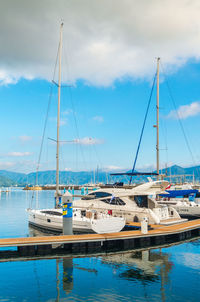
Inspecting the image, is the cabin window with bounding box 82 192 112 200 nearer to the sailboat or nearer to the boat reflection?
the sailboat

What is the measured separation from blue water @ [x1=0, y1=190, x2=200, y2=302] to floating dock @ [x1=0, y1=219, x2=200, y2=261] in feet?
3.14

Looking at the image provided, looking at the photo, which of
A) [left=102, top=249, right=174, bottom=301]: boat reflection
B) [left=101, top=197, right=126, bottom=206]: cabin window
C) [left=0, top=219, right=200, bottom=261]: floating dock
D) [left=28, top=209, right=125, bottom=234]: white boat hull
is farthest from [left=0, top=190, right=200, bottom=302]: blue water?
[left=101, top=197, right=126, bottom=206]: cabin window

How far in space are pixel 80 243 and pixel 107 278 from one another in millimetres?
4707

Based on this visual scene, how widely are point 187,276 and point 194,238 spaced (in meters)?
10.1

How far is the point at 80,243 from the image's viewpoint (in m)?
16.4

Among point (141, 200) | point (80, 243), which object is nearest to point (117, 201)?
point (141, 200)

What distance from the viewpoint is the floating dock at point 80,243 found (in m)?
15.3

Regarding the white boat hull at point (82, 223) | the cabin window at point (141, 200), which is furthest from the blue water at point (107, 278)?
the cabin window at point (141, 200)

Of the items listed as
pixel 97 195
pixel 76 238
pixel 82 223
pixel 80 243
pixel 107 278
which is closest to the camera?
pixel 107 278

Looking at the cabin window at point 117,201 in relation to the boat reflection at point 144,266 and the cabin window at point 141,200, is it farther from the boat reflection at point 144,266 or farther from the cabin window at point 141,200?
the boat reflection at point 144,266

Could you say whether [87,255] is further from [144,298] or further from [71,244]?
[144,298]

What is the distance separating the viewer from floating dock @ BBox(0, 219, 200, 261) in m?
15.3

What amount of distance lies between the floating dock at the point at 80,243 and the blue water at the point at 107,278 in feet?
3.14

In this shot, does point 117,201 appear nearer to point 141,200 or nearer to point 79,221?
point 141,200
